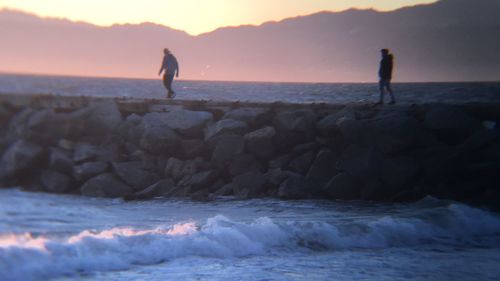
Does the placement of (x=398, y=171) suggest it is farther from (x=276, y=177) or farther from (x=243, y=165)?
(x=243, y=165)

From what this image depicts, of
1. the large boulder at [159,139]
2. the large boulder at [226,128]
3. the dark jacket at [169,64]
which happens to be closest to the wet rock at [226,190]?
the large boulder at [226,128]

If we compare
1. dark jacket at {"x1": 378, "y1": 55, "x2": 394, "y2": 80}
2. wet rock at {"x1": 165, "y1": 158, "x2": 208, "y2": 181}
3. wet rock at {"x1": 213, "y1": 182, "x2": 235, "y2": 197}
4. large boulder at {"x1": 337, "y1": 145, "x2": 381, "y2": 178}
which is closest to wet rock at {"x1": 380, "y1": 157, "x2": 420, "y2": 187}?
large boulder at {"x1": 337, "y1": 145, "x2": 381, "y2": 178}

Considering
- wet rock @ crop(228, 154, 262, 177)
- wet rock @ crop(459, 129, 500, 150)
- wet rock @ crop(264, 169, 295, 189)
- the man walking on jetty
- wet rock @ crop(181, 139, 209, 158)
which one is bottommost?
wet rock @ crop(264, 169, 295, 189)

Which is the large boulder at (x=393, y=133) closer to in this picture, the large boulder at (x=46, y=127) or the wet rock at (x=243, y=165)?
the wet rock at (x=243, y=165)

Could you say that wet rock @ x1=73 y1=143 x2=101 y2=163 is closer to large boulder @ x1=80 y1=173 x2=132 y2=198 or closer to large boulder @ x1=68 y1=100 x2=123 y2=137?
large boulder @ x1=68 y1=100 x2=123 y2=137

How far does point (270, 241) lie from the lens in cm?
754

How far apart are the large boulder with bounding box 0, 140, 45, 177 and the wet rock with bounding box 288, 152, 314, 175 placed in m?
4.76

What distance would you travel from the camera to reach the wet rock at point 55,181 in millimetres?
10820

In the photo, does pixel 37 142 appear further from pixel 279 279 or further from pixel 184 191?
pixel 279 279

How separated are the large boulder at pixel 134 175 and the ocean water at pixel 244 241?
103cm

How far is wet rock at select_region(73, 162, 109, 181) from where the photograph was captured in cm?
1126

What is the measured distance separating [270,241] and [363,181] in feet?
12.5

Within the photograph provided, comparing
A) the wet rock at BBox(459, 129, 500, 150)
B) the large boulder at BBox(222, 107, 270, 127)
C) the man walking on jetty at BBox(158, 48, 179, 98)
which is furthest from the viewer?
the man walking on jetty at BBox(158, 48, 179, 98)

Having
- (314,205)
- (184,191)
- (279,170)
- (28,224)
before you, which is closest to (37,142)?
(184,191)
